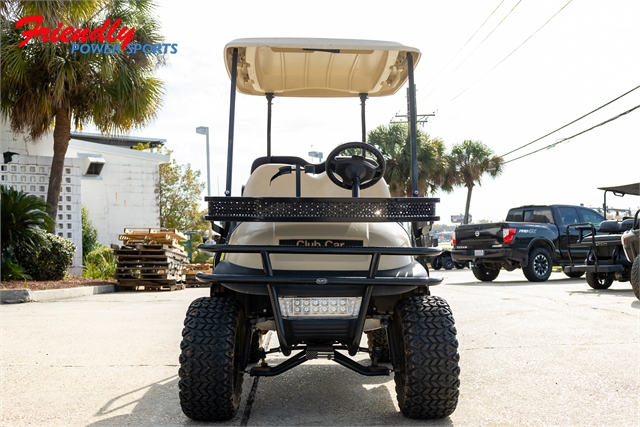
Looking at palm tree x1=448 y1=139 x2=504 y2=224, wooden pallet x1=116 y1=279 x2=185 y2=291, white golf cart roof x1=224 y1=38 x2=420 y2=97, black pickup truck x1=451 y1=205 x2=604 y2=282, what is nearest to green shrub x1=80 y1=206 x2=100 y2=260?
wooden pallet x1=116 y1=279 x2=185 y2=291

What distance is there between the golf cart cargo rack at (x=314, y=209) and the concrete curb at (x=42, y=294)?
885 centimetres

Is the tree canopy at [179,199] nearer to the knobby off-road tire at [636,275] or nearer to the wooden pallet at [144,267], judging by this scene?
the wooden pallet at [144,267]

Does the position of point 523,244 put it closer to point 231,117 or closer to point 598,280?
point 598,280

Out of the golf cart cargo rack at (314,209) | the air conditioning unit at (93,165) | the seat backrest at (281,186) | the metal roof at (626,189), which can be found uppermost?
the air conditioning unit at (93,165)

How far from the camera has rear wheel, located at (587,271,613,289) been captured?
507 inches

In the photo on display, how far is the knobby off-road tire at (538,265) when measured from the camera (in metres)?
15.7

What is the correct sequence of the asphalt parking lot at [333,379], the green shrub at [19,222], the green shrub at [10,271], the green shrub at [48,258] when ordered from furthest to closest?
the green shrub at [48,258] < the green shrub at [19,222] < the green shrub at [10,271] < the asphalt parking lot at [333,379]

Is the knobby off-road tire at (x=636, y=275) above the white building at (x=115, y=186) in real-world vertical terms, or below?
below

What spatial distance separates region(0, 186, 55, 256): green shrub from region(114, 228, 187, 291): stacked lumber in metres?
1.93

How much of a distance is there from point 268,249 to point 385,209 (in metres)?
0.67

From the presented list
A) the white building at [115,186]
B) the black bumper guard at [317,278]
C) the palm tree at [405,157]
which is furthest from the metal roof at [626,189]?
the palm tree at [405,157]

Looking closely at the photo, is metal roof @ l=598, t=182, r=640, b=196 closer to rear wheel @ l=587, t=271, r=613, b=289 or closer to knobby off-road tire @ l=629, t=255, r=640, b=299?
rear wheel @ l=587, t=271, r=613, b=289

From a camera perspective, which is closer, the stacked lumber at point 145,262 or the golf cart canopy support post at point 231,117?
the golf cart canopy support post at point 231,117

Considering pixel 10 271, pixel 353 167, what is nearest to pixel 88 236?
pixel 10 271
